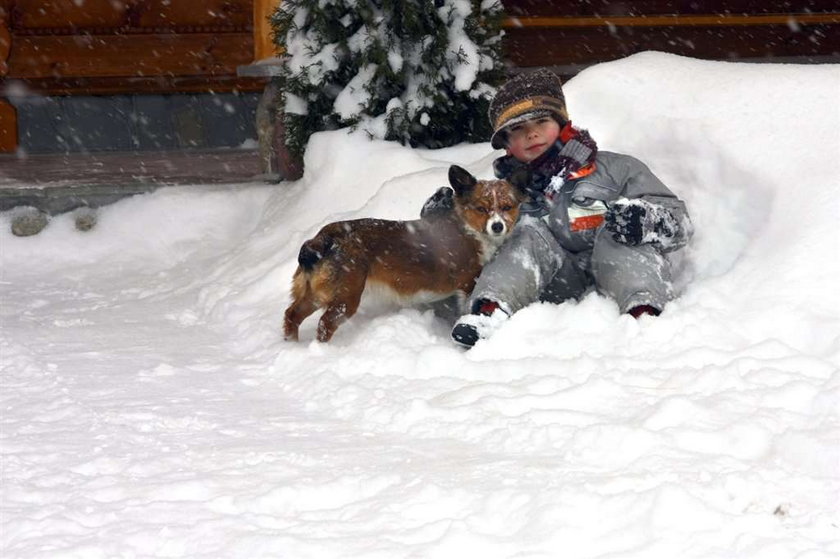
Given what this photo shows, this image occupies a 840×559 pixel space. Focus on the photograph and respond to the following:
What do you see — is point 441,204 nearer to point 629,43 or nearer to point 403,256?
point 403,256

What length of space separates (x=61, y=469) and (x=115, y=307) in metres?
3.02

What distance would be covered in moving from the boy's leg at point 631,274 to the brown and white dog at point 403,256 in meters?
0.51

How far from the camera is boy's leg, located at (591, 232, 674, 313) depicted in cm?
454

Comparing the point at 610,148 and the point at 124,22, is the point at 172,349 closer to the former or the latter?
the point at 610,148

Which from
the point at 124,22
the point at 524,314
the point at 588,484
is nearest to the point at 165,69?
the point at 124,22

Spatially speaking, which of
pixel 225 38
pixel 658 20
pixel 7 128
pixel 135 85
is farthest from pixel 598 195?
pixel 7 128

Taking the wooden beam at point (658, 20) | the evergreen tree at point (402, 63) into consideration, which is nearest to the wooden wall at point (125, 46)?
the wooden beam at point (658, 20)

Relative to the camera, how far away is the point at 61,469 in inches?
137

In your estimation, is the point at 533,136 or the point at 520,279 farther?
the point at 533,136

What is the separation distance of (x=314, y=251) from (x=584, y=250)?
1.27m

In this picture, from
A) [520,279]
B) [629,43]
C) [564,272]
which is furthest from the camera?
[629,43]

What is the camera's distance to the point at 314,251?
201 inches

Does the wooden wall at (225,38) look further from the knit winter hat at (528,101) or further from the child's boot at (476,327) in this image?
the child's boot at (476,327)

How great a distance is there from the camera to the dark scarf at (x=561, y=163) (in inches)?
198
